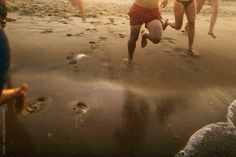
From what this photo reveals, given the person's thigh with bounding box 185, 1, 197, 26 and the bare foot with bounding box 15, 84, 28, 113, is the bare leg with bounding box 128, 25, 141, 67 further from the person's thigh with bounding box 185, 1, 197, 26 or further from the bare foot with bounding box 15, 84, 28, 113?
the bare foot with bounding box 15, 84, 28, 113

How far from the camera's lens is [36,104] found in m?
4.23

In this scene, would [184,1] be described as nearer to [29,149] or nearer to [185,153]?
[185,153]

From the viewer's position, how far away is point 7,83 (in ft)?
15.8

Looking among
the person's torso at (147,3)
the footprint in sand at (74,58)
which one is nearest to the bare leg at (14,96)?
the footprint in sand at (74,58)

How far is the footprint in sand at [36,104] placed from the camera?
4043 millimetres

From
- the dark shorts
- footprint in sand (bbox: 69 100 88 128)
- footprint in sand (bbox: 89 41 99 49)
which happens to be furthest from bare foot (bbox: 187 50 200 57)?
the dark shorts

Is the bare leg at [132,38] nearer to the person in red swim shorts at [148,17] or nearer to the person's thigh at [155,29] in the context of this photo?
the person in red swim shorts at [148,17]

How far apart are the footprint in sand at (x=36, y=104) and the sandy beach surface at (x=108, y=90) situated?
0.01 metres

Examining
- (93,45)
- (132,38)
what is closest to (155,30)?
(132,38)

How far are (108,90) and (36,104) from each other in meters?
0.97

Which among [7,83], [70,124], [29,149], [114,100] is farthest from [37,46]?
[29,149]

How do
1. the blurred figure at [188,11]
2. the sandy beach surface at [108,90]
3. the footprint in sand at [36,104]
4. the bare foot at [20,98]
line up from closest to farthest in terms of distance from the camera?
the sandy beach surface at [108,90] → the bare foot at [20,98] → the footprint in sand at [36,104] → the blurred figure at [188,11]

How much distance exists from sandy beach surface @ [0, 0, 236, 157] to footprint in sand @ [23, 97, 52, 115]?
0.04 feet

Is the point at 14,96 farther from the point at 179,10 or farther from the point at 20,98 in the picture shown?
the point at 179,10
